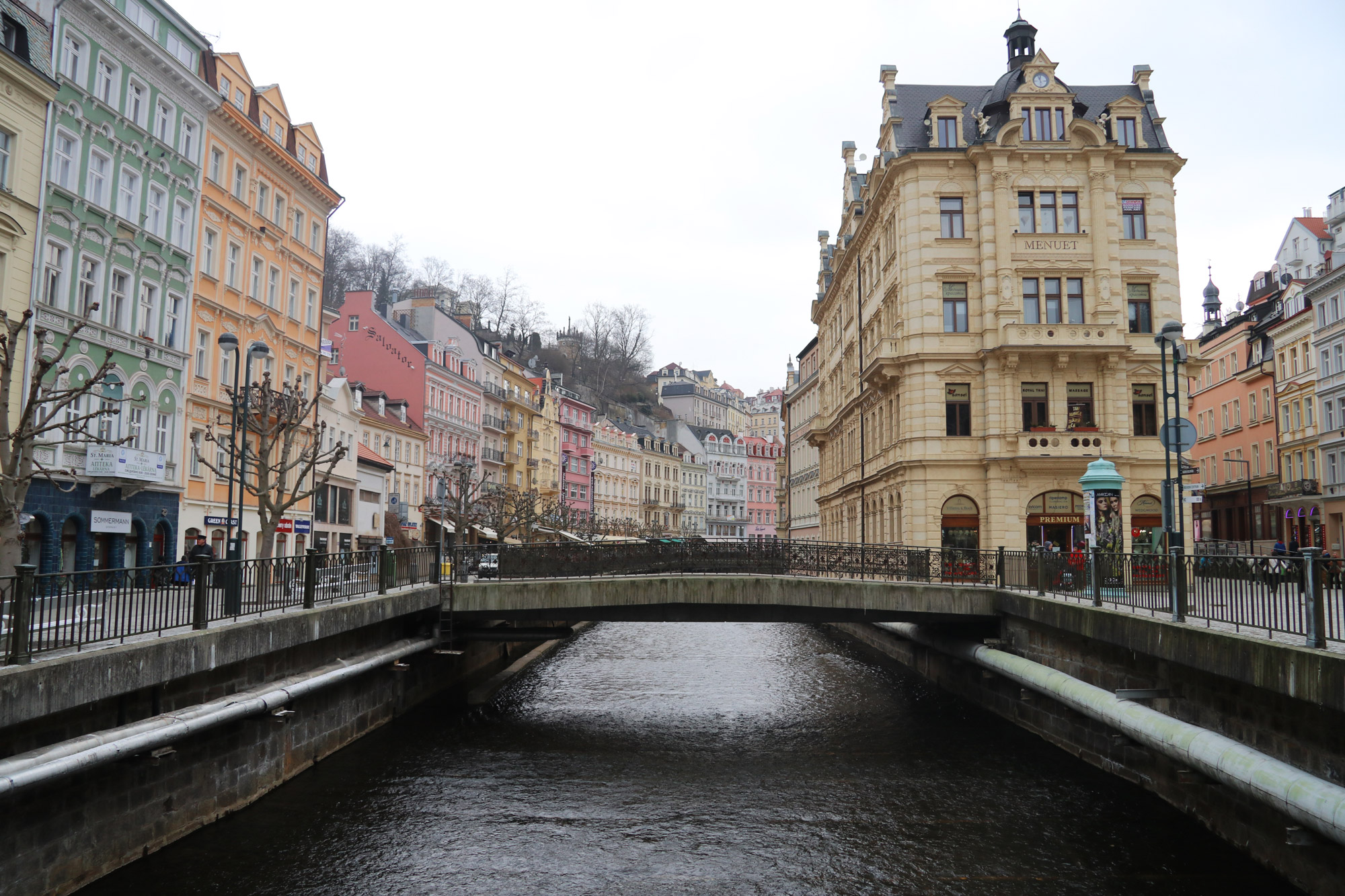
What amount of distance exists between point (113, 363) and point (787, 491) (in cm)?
6312

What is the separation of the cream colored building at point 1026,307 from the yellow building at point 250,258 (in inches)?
936

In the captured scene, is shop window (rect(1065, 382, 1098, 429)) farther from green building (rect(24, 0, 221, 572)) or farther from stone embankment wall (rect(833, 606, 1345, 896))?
green building (rect(24, 0, 221, 572))

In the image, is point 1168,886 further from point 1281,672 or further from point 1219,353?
point 1219,353

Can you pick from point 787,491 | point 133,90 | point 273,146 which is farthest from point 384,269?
point 133,90

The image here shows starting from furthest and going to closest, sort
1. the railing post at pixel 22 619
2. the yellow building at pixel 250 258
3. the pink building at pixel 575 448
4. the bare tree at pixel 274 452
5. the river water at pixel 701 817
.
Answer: the pink building at pixel 575 448, the yellow building at pixel 250 258, the bare tree at pixel 274 452, the river water at pixel 701 817, the railing post at pixel 22 619

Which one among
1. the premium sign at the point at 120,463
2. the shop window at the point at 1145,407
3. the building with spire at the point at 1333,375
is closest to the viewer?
the premium sign at the point at 120,463

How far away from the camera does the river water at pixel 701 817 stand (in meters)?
12.8

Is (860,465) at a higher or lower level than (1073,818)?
higher

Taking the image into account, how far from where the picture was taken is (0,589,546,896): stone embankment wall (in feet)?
33.7

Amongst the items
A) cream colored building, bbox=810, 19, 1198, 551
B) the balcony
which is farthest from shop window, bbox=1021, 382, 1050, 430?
the balcony

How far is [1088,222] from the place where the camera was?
36625 mm

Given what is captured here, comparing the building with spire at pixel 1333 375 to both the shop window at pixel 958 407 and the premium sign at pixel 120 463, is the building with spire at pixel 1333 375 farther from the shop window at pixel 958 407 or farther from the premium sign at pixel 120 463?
the premium sign at pixel 120 463

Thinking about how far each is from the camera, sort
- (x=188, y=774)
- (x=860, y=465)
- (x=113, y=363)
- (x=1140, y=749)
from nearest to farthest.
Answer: (x=188, y=774) < (x=1140, y=749) < (x=113, y=363) < (x=860, y=465)

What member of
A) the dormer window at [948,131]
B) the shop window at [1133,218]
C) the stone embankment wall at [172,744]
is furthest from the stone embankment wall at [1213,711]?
the dormer window at [948,131]
